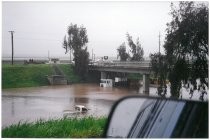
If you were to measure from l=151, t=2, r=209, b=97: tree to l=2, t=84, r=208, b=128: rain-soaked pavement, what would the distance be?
2394 millimetres

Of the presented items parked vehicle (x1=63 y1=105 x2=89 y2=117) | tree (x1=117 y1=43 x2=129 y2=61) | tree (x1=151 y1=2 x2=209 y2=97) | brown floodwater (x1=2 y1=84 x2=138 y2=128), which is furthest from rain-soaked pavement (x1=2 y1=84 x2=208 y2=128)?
tree (x1=151 y1=2 x2=209 y2=97)

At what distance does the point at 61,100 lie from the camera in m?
13.7

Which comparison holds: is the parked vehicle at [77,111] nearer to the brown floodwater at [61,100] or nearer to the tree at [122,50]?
the brown floodwater at [61,100]

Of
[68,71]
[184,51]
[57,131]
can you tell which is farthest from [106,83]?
[57,131]

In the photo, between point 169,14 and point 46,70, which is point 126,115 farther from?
point 46,70

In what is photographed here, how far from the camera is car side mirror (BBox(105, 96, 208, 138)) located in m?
1.71

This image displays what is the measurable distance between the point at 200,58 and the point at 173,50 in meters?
0.84

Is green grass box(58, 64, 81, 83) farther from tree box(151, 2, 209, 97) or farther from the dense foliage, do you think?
tree box(151, 2, 209, 97)

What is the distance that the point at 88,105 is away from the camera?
40.8 ft

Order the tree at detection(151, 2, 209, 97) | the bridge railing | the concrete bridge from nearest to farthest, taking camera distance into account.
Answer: the tree at detection(151, 2, 209, 97)
the bridge railing
the concrete bridge

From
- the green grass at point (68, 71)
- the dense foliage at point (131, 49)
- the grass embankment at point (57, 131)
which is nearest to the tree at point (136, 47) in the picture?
the dense foliage at point (131, 49)

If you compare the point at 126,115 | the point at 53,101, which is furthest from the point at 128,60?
the point at 126,115

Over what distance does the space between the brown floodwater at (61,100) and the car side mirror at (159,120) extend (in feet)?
24.4

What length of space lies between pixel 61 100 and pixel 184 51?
7.53m
